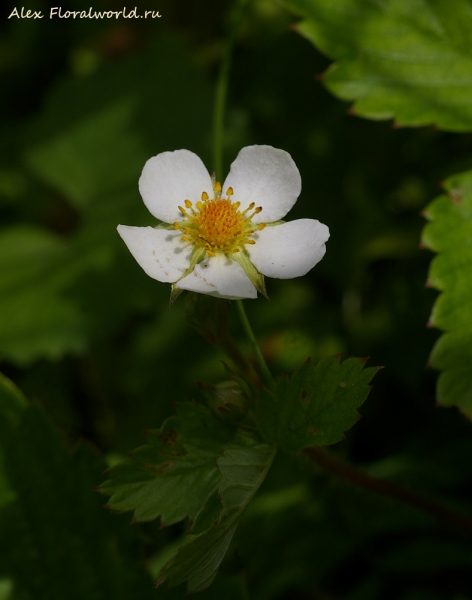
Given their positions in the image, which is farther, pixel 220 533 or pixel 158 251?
pixel 158 251

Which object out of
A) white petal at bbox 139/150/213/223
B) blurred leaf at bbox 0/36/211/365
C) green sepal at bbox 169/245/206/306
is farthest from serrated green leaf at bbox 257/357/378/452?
blurred leaf at bbox 0/36/211/365

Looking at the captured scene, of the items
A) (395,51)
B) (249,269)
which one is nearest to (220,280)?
(249,269)

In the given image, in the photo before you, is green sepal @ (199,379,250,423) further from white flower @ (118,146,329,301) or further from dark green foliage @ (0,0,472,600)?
white flower @ (118,146,329,301)

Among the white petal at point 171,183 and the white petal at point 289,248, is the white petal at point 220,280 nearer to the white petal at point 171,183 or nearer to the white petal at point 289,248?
the white petal at point 289,248

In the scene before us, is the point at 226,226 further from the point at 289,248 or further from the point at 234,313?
the point at 234,313

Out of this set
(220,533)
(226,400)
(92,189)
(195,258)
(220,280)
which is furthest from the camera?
(92,189)

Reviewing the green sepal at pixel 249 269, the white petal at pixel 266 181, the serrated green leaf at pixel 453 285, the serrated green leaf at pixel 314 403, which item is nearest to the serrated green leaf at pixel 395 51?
the serrated green leaf at pixel 453 285
